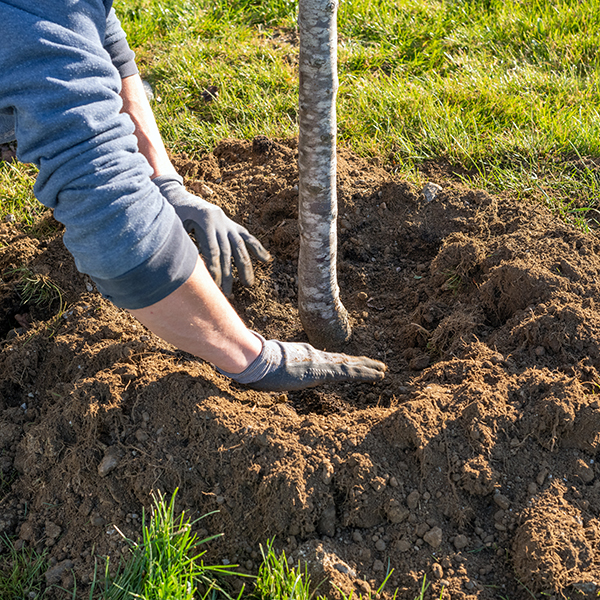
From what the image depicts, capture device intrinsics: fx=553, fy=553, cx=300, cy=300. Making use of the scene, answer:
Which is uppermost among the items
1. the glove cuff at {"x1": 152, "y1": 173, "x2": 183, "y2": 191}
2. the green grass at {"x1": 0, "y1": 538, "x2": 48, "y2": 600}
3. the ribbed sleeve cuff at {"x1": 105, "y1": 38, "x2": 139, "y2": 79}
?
the ribbed sleeve cuff at {"x1": 105, "y1": 38, "x2": 139, "y2": 79}

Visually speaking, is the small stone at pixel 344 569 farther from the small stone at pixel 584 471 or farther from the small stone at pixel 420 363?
the small stone at pixel 420 363

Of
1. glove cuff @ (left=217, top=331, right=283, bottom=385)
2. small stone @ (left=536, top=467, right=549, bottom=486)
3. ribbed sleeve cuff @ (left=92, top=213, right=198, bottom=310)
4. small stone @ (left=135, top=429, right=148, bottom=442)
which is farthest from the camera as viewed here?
glove cuff @ (left=217, top=331, right=283, bottom=385)

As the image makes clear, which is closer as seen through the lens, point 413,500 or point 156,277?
point 156,277

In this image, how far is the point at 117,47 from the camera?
2414 mm

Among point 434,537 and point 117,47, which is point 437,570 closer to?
point 434,537

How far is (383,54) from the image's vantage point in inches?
169

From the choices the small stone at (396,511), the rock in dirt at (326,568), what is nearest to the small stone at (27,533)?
the rock in dirt at (326,568)

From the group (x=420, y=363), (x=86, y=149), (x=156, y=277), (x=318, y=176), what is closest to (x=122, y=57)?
(x=318, y=176)

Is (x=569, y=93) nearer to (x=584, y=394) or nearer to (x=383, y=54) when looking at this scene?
(x=383, y=54)

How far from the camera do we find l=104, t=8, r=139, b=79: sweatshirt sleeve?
7.72 feet

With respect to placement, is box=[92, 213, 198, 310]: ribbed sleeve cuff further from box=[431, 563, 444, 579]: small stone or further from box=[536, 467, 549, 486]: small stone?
box=[536, 467, 549, 486]: small stone

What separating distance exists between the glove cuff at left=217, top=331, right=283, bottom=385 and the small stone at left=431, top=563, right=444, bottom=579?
0.96 metres

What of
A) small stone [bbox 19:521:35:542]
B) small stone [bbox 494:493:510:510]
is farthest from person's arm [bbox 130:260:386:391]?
small stone [bbox 19:521:35:542]

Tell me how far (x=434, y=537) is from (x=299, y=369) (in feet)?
2.82
